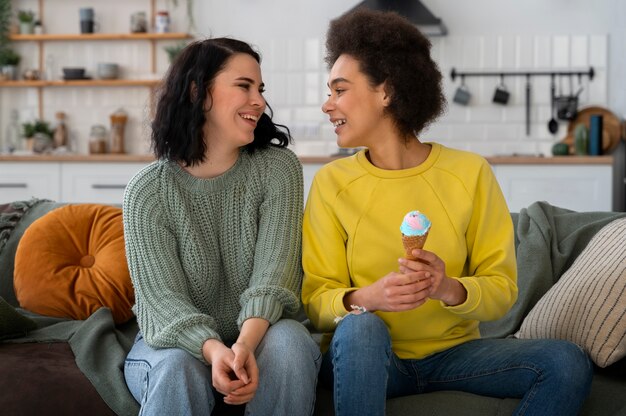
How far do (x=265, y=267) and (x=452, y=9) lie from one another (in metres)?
4.12

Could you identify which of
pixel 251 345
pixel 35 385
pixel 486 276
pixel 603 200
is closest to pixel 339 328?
pixel 251 345

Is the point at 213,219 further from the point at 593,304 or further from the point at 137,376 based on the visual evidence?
the point at 593,304

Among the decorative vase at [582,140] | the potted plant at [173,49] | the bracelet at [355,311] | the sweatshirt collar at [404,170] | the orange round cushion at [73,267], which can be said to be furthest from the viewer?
the potted plant at [173,49]

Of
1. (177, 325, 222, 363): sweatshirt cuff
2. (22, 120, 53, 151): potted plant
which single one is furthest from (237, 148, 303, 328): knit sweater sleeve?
(22, 120, 53, 151): potted plant

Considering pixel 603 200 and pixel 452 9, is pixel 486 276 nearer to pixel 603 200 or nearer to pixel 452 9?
pixel 603 200

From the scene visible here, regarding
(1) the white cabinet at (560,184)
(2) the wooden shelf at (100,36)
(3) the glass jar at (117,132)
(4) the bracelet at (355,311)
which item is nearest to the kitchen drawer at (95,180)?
(3) the glass jar at (117,132)

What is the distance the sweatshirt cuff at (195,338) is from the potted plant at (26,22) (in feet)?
15.6

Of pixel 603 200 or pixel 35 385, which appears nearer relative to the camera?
pixel 35 385

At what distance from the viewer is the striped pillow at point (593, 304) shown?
2254mm

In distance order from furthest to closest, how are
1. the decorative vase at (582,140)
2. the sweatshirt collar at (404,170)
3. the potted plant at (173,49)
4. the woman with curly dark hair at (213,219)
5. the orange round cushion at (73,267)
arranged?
the potted plant at (173,49) < the decorative vase at (582,140) < the orange round cushion at (73,267) < the sweatshirt collar at (404,170) < the woman with curly dark hair at (213,219)

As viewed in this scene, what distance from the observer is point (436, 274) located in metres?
1.98

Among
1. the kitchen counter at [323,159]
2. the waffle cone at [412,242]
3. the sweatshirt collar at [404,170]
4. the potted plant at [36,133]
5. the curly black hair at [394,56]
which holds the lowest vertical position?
the waffle cone at [412,242]

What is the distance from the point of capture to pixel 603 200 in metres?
5.32

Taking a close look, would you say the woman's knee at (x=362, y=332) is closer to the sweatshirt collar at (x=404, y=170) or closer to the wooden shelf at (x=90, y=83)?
the sweatshirt collar at (x=404, y=170)
